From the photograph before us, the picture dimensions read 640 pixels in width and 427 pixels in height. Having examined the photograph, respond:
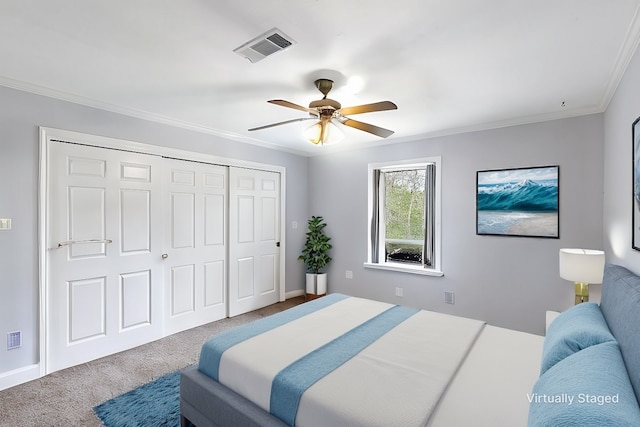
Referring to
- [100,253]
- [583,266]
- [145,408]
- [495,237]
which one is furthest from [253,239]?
[583,266]

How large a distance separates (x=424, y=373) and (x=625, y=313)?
0.89m

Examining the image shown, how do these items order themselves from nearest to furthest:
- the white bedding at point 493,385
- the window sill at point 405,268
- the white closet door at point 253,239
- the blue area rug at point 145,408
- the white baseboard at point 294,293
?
the white bedding at point 493,385
the blue area rug at point 145,408
the window sill at point 405,268
the white closet door at point 253,239
the white baseboard at point 294,293

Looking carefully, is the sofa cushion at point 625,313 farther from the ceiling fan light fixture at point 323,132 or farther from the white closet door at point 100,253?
the white closet door at point 100,253

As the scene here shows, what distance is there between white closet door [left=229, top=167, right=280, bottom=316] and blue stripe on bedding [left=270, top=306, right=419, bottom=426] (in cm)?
248

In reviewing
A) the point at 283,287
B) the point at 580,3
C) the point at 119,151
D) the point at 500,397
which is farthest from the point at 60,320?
the point at 580,3

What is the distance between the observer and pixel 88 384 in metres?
2.53

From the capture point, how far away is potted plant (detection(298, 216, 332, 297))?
188 inches

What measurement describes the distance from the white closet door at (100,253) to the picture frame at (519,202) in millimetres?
3670

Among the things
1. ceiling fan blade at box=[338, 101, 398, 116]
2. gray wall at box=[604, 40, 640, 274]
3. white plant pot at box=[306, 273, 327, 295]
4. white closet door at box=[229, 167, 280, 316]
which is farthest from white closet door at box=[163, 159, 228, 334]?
gray wall at box=[604, 40, 640, 274]

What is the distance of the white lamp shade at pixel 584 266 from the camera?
2383mm

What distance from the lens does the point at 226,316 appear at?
411cm

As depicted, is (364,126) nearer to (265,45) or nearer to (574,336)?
(265,45)

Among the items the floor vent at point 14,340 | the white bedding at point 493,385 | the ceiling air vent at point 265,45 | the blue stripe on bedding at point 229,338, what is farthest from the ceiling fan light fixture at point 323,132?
the floor vent at point 14,340

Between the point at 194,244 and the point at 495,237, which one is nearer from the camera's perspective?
the point at 495,237
